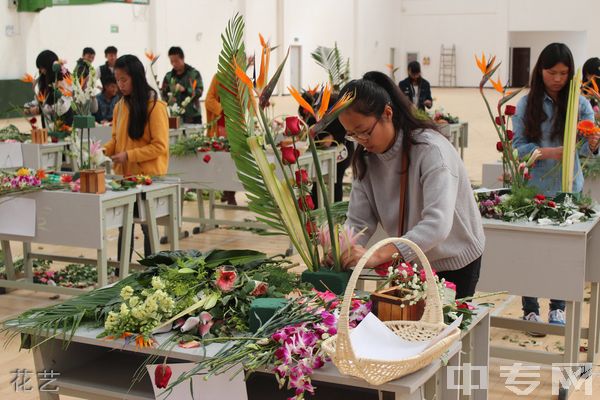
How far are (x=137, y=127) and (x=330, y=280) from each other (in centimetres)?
276

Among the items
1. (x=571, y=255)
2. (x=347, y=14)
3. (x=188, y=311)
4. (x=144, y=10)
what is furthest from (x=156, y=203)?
(x=347, y=14)

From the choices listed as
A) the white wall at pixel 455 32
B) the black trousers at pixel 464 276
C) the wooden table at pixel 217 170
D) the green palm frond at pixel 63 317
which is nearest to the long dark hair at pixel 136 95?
the wooden table at pixel 217 170

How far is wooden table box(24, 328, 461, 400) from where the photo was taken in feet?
6.38

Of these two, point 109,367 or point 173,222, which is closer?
point 109,367

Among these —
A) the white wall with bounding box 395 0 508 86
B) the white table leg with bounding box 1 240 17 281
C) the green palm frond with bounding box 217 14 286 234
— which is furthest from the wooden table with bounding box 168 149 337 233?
the white wall with bounding box 395 0 508 86

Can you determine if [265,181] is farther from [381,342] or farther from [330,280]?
[381,342]

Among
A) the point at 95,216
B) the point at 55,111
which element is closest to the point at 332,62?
the point at 55,111

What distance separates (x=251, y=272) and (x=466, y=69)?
88.1ft

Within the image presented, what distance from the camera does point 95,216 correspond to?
4438 millimetres

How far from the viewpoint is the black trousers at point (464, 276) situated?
265cm

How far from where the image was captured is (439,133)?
258cm

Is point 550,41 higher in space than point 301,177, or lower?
higher

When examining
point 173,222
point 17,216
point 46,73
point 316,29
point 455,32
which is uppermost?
point 455,32

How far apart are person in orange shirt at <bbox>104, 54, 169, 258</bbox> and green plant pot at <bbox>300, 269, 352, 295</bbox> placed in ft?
8.61
